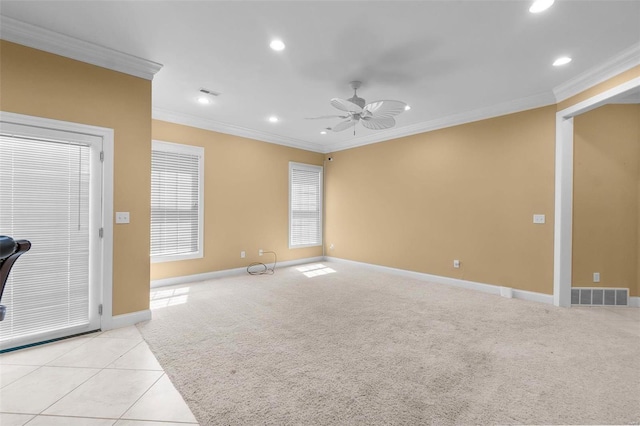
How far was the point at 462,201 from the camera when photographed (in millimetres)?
4797

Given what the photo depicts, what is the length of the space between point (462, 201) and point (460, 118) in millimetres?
1398

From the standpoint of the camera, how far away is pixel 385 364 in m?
2.33

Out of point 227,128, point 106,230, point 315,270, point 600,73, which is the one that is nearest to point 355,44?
point 600,73

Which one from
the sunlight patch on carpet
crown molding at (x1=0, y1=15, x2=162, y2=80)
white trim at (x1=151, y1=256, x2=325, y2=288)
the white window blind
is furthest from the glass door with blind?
the sunlight patch on carpet

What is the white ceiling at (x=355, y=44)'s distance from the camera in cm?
232

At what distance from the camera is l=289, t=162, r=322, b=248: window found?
6551 millimetres

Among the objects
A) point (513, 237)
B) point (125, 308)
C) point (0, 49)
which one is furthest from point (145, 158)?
point (513, 237)

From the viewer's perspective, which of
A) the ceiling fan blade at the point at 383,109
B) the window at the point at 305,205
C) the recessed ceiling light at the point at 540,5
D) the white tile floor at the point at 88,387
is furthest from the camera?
the window at the point at 305,205

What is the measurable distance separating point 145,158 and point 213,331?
207 cm

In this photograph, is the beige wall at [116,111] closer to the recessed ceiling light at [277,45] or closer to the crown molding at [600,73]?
the recessed ceiling light at [277,45]

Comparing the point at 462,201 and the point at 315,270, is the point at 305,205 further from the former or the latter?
the point at 462,201

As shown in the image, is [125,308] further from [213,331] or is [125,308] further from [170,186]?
[170,186]

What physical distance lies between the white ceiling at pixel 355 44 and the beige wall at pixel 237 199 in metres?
1.18

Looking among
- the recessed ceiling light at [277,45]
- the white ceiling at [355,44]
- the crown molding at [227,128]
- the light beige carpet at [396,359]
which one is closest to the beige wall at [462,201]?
the white ceiling at [355,44]
